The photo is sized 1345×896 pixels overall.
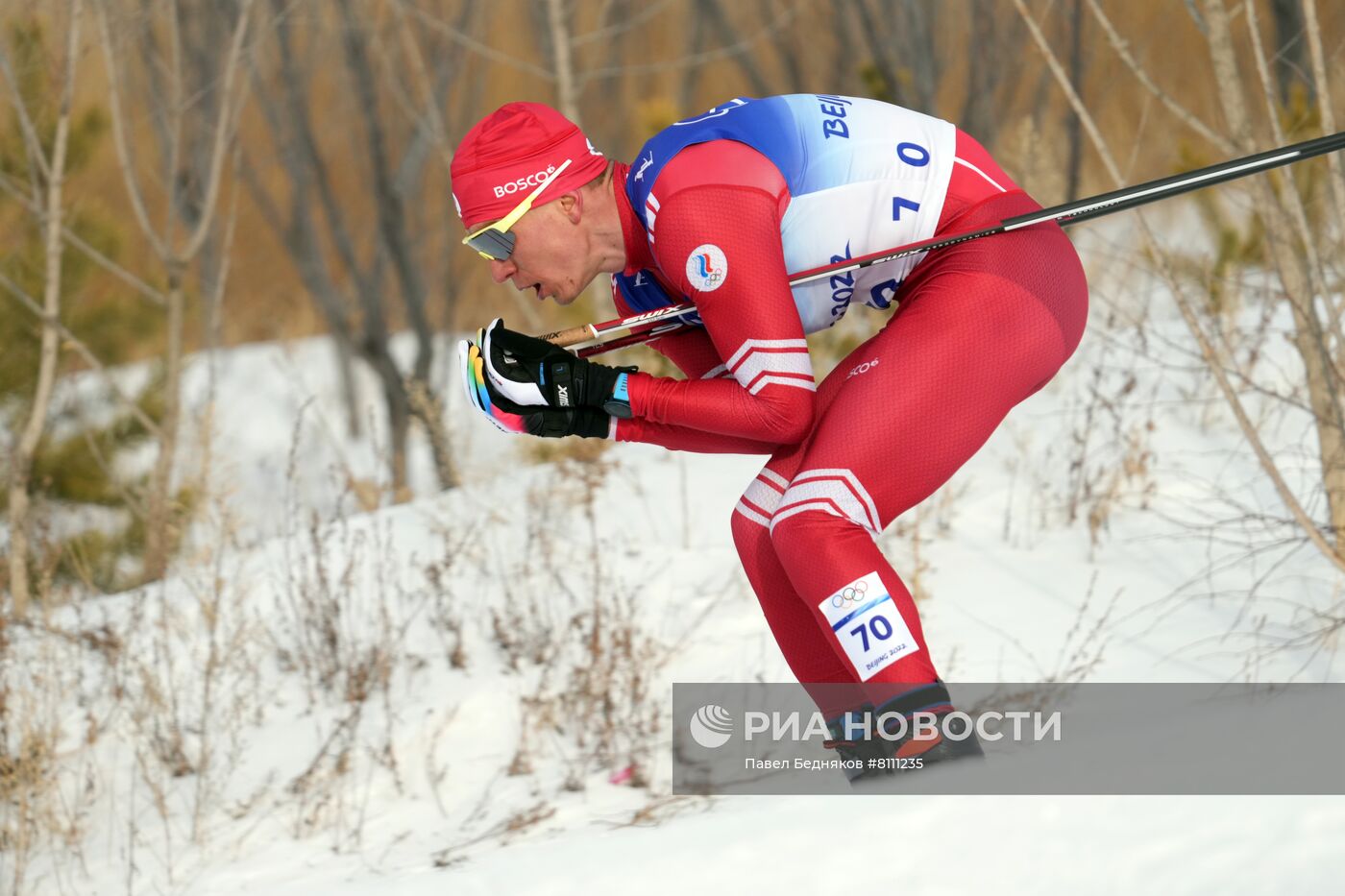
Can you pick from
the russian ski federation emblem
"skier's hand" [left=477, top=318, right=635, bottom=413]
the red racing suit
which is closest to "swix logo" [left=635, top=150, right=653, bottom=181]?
the red racing suit

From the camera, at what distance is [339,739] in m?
4.79

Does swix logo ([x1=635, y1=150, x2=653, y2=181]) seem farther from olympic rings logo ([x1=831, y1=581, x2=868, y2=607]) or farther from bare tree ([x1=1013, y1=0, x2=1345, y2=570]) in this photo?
bare tree ([x1=1013, y1=0, x2=1345, y2=570])

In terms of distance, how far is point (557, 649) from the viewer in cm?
491

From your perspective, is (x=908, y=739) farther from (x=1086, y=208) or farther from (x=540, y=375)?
(x=1086, y=208)

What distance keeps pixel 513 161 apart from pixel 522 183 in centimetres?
5

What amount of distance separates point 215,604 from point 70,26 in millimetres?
2801

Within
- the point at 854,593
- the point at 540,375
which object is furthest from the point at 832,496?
the point at 540,375

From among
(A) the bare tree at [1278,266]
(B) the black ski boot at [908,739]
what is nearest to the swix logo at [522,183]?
Answer: (B) the black ski boot at [908,739]

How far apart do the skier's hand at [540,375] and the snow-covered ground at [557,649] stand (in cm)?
95

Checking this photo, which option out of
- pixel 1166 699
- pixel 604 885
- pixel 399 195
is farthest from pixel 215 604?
pixel 399 195

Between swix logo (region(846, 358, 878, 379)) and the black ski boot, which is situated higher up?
swix logo (region(846, 358, 878, 379))

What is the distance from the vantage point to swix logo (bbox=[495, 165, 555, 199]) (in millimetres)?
2781

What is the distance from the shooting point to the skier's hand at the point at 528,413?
9.32 feet

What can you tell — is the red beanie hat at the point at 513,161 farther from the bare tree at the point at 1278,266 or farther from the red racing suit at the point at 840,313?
the bare tree at the point at 1278,266
